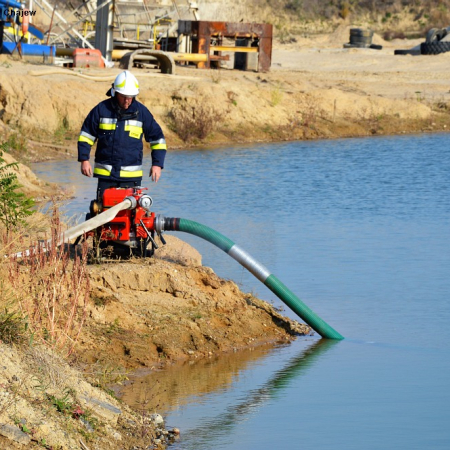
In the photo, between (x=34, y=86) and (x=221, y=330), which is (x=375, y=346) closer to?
(x=221, y=330)

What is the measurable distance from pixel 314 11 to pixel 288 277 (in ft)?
164

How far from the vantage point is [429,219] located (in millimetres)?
16578

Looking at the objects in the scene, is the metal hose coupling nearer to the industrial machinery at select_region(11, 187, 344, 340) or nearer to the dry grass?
the industrial machinery at select_region(11, 187, 344, 340)

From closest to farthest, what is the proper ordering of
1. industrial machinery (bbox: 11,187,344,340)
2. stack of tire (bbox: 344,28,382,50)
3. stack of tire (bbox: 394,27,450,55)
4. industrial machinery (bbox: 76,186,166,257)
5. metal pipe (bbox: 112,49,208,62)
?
industrial machinery (bbox: 11,187,344,340)
industrial machinery (bbox: 76,186,166,257)
metal pipe (bbox: 112,49,208,62)
stack of tire (bbox: 394,27,450,55)
stack of tire (bbox: 344,28,382,50)

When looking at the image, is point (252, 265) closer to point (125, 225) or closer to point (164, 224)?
point (164, 224)

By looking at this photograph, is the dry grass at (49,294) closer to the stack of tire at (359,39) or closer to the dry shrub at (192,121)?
the dry shrub at (192,121)

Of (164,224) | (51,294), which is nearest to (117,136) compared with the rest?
(164,224)

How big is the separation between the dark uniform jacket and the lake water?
209 centimetres

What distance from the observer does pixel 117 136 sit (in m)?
9.88

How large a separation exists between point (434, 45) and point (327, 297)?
3262cm

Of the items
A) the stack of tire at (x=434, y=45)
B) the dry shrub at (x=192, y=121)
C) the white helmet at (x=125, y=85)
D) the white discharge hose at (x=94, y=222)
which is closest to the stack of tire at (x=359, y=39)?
the stack of tire at (x=434, y=45)

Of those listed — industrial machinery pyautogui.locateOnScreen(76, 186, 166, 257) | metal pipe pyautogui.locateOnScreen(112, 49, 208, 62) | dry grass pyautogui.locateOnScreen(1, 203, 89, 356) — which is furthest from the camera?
metal pipe pyautogui.locateOnScreen(112, 49, 208, 62)

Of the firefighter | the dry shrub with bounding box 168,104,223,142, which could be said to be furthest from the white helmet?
the dry shrub with bounding box 168,104,223,142

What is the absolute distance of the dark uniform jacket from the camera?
9.87 metres
